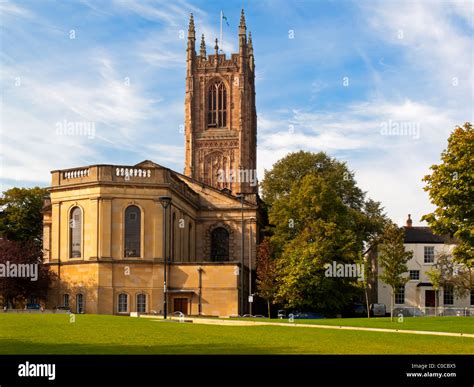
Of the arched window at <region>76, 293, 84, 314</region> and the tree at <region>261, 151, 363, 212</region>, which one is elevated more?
the tree at <region>261, 151, 363, 212</region>

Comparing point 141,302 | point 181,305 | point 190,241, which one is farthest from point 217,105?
point 141,302

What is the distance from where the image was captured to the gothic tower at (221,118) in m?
112

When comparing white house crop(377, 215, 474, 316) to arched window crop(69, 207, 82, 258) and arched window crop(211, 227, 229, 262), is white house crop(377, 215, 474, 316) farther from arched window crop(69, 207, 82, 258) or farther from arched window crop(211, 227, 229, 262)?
arched window crop(69, 207, 82, 258)

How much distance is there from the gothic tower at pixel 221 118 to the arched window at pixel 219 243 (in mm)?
30899

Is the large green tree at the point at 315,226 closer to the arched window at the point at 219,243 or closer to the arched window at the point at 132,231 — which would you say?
the arched window at the point at 219,243

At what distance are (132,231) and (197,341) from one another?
34112 millimetres

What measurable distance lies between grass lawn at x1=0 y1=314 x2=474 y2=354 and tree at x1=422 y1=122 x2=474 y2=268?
15.7 meters

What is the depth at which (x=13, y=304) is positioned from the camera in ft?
221

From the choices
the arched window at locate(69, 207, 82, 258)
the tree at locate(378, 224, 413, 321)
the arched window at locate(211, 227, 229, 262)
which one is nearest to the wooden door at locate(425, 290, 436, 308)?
the arched window at locate(211, 227, 229, 262)

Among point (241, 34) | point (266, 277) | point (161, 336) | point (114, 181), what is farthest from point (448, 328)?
point (241, 34)

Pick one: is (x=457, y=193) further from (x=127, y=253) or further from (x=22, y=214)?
(x=22, y=214)

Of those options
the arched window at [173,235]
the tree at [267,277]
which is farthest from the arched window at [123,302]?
the tree at [267,277]

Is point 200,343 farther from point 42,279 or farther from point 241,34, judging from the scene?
point 241,34

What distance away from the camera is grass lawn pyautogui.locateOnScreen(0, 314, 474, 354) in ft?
82.5
